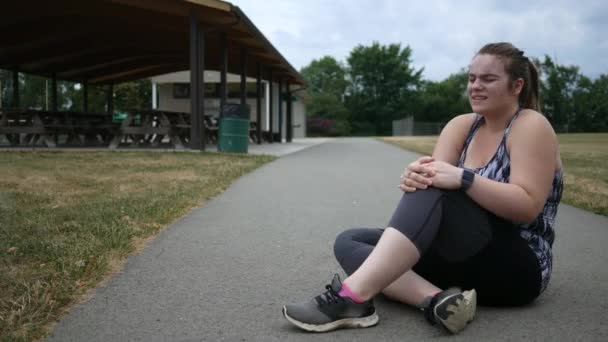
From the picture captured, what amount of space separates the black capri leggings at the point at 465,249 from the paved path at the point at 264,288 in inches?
6.0

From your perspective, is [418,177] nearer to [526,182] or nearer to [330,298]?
[526,182]

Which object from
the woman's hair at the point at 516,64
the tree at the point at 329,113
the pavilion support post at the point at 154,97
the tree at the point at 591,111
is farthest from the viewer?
the tree at the point at 591,111

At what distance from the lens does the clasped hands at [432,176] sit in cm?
220

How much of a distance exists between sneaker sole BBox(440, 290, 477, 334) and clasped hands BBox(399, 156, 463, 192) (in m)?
0.45

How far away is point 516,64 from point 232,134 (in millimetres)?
11243

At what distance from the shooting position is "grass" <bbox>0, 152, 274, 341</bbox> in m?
2.42

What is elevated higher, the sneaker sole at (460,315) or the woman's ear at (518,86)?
the woman's ear at (518,86)

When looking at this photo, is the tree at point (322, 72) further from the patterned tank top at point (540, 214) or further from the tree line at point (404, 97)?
the patterned tank top at point (540, 214)

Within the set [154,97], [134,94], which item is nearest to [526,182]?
[154,97]

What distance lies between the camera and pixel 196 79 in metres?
12.7

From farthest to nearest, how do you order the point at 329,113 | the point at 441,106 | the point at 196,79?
1. the point at 441,106
2. the point at 329,113
3. the point at 196,79

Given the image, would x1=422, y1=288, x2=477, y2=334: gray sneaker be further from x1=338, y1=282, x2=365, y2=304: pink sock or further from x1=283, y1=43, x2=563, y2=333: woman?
x1=338, y1=282, x2=365, y2=304: pink sock

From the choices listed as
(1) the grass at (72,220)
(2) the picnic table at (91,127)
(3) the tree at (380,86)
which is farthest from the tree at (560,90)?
(1) the grass at (72,220)

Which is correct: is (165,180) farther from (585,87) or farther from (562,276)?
(585,87)
